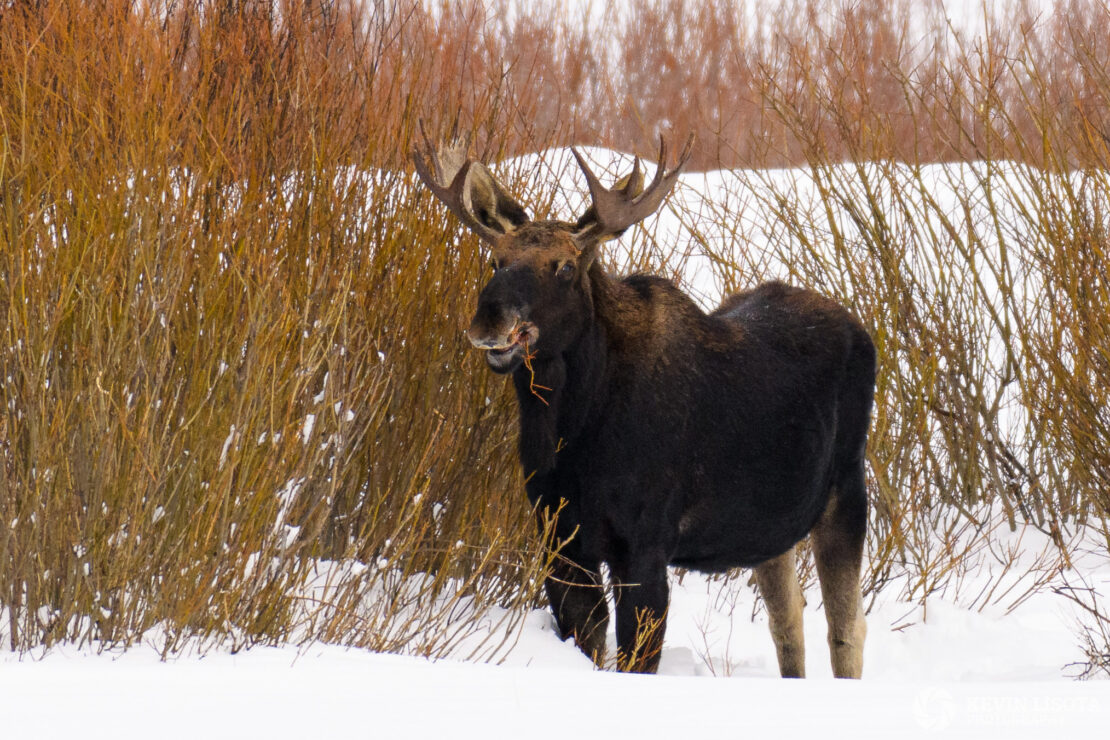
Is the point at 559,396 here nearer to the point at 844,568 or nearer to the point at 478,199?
the point at 478,199

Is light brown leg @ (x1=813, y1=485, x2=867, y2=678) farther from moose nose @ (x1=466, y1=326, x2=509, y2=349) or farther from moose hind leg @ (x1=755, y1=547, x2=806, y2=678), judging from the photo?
moose nose @ (x1=466, y1=326, x2=509, y2=349)

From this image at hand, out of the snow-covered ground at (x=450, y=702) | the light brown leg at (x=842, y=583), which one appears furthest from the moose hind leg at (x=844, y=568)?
the snow-covered ground at (x=450, y=702)

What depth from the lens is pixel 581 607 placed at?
4516mm

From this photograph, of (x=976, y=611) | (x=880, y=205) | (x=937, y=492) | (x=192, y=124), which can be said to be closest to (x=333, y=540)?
(x=192, y=124)

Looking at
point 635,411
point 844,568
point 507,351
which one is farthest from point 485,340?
point 844,568

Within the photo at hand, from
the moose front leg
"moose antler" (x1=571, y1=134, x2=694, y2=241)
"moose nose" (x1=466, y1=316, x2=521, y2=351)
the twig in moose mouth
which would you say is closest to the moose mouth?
"moose nose" (x1=466, y1=316, x2=521, y2=351)

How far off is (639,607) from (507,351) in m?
0.97

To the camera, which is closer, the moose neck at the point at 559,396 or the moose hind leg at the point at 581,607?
the moose neck at the point at 559,396

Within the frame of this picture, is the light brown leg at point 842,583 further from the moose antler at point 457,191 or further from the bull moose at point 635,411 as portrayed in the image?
the moose antler at point 457,191

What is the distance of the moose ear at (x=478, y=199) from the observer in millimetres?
4500

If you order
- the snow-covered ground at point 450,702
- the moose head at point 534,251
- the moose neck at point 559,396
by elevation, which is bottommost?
the snow-covered ground at point 450,702

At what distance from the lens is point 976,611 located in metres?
6.71

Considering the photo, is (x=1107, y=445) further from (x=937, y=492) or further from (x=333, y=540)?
(x=333, y=540)

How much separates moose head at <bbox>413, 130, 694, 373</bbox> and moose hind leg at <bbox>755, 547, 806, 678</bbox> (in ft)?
5.41
